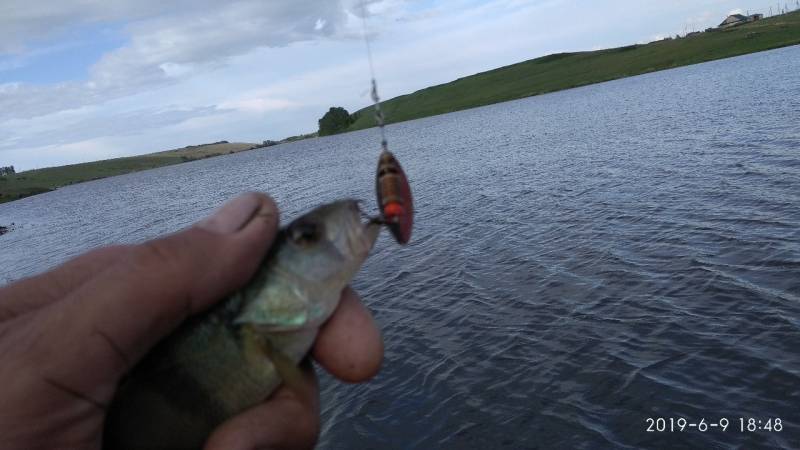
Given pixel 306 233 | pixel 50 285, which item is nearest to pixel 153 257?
pixel 306 233

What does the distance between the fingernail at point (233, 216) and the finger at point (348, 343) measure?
3.07ft

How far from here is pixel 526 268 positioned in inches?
819

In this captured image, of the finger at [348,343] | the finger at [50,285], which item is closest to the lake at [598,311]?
the finger at [348,343]

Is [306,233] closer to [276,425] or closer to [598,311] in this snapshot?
[276,425]

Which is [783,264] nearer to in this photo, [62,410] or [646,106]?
[62,410]

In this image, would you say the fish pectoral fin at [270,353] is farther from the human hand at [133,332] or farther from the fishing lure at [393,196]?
the fishing lure at [393,196]

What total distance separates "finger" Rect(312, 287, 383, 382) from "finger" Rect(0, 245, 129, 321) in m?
1.64

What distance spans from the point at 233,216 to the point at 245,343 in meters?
0.91

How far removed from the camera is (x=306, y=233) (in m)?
3.99

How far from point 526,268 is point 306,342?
17611 millimetres

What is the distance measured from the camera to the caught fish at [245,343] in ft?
12.0

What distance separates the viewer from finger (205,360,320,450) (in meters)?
3.78

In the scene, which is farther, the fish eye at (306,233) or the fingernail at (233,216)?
the fish eye at (306,233)

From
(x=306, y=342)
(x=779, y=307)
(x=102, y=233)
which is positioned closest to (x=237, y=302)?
(x=306, y=342)
